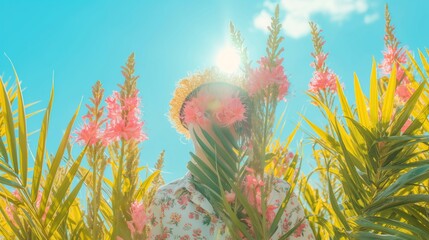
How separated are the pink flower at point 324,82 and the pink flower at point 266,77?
781 mm

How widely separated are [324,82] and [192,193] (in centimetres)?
58

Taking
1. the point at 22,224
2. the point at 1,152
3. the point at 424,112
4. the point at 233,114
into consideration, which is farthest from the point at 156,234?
the point at 424,112

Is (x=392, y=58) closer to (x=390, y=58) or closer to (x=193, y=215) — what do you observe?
(x=390, y=58)

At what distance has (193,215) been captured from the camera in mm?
1465

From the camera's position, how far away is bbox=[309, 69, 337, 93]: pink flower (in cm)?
161

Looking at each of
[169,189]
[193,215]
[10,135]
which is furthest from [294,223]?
[10,135]

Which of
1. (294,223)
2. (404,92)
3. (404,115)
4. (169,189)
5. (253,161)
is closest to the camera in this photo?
(253,161)

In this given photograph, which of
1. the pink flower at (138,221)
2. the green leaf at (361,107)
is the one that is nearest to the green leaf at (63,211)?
the pink flower at (138,221)

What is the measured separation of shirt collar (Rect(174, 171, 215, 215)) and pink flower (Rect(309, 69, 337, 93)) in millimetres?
522

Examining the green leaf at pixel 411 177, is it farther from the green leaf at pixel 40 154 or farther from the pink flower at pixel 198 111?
the green leaf at pixel 40 154

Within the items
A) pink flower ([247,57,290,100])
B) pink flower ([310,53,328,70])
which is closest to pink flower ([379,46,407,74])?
pink flower ([310,53,328,70])

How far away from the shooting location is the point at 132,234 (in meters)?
0.84

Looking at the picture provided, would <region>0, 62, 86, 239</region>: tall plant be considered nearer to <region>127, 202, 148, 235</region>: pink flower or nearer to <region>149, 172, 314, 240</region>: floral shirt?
<region>127, 202, 148, 235</region>: pink flower

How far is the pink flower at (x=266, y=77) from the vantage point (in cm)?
83
